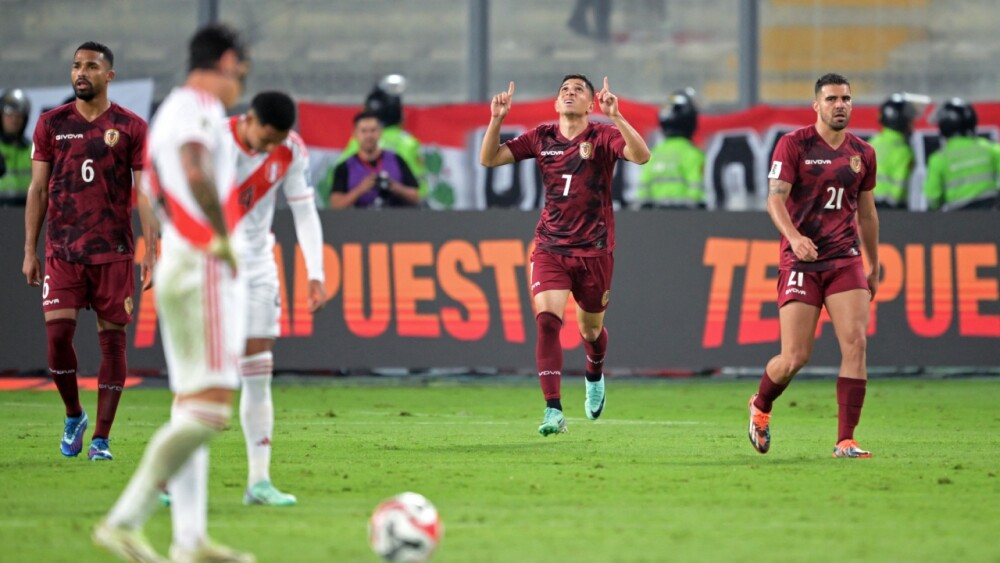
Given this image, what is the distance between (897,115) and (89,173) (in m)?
11.1

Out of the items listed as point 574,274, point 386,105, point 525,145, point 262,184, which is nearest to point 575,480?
point 262,184

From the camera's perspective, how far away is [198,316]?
6410 mm

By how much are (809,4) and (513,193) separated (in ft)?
17.5

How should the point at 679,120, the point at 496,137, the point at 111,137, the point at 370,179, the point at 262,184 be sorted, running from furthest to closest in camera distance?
the point at 679,120 → the point at 370,179 → the point at 496,137 → the point at 111,137 → the point at 262,184

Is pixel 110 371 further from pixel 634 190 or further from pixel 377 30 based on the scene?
pixel 377 30

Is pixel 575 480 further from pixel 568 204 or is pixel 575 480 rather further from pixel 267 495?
pixel 568 204

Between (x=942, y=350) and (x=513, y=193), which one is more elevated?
(x=513, y=193)

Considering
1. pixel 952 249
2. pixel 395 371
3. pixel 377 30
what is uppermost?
pixel 377 30

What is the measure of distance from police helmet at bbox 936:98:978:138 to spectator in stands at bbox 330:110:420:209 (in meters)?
6.07

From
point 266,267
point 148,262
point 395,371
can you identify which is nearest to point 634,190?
point 395,371

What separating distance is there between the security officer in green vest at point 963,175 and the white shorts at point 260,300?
38.0 feet

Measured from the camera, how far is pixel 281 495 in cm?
839

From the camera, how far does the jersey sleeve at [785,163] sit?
10773mm

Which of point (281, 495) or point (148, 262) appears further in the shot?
point (148, 262)
